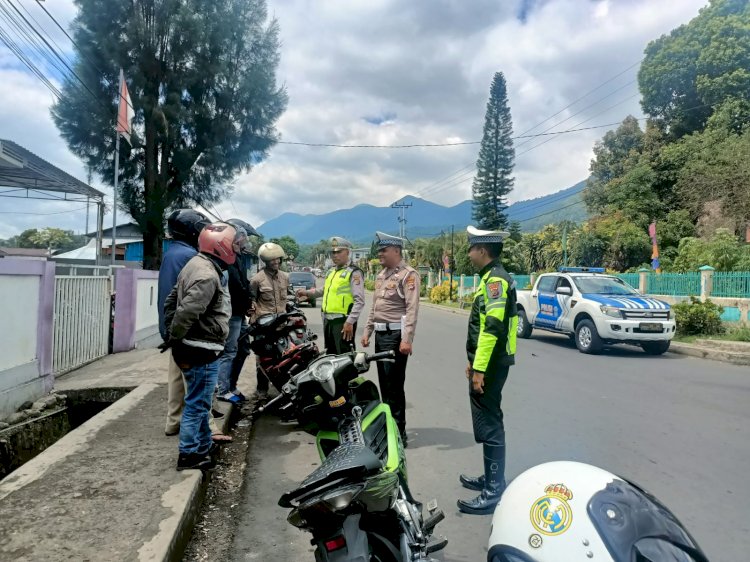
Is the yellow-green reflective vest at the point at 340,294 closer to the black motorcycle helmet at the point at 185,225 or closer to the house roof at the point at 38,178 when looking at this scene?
the black motorcycle helmet at the point at 185,225

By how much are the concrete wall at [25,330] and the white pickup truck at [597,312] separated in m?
9.33

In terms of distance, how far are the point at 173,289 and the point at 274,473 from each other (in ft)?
5.54

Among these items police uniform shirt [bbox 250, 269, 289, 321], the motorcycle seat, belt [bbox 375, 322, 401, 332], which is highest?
police uniform shirt [bbox 250, 269, 289, 321]

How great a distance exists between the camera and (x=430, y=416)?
5754 millimetres

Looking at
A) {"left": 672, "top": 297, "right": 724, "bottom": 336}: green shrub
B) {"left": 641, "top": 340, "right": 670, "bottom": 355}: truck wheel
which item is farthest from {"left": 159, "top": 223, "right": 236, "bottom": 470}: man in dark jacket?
{"left": 672, "top": 297, "right": 724, "bottom": 336}: green shrub

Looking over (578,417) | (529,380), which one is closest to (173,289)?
(578,417)

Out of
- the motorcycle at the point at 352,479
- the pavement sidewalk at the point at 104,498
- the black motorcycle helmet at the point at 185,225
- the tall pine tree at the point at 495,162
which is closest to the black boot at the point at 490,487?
the motorcycle at the point at 352,479

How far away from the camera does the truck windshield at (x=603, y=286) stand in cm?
1120

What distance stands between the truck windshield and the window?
0.61 m

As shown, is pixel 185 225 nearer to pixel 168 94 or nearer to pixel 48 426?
pixel 48 426

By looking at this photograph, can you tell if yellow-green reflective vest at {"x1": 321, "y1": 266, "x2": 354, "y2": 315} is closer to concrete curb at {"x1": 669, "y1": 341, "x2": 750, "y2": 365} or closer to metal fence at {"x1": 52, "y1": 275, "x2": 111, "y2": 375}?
metal fence at {"x1": 52, "y1": 275, "x2": 111, "y2": 375}

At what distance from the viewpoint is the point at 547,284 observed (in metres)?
12.5

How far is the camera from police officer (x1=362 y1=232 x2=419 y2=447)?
447 centimetres

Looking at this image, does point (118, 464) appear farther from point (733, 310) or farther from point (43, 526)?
point (733, 310)
